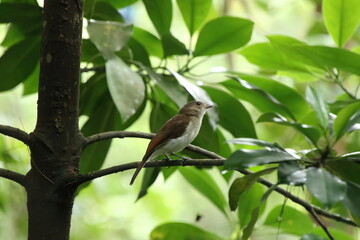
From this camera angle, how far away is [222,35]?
2.19m

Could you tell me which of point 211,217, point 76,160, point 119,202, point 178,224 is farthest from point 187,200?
point 76,160

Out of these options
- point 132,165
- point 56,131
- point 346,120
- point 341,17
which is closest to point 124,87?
point 56,131

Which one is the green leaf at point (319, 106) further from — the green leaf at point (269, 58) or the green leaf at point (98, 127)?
the green leaf at point (98, 127)

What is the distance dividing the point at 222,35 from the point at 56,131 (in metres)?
0.95

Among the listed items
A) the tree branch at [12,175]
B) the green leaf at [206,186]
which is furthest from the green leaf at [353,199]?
the green leaf at [206,186]

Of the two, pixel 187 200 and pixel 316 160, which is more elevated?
pixel 316 160

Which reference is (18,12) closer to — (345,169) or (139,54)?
(139,54)

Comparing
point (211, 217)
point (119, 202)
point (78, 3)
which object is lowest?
point (211, 217)

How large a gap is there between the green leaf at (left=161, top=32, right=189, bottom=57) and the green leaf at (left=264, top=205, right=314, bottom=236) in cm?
A: 67

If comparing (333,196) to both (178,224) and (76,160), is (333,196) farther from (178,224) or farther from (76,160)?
(178,224)

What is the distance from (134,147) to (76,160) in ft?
12.3

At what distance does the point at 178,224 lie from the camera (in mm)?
2166

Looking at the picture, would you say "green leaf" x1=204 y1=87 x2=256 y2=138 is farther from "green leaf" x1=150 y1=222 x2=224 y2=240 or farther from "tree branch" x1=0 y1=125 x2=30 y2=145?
"tree branch" x1=0 y1=125 x2=30 y2=145

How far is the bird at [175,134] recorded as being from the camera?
169 centimetres
